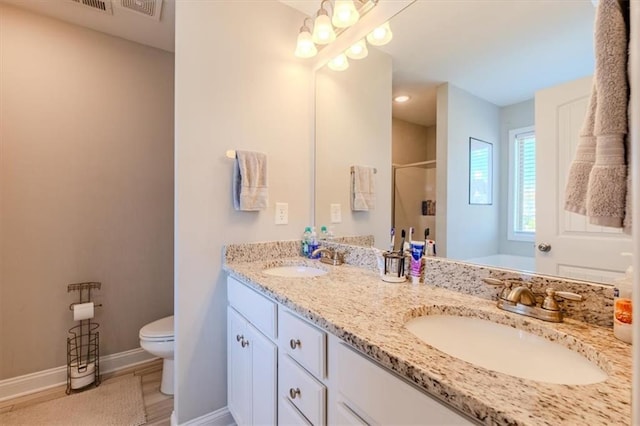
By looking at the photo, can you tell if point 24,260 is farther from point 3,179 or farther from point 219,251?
point 219,251

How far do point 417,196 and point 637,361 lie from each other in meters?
1.16

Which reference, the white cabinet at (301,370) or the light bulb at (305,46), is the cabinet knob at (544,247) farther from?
the light bulb at (305,46)

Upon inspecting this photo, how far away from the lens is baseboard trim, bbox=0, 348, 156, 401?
1810 mm

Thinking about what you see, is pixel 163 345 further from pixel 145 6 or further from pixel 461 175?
pixel 145 6

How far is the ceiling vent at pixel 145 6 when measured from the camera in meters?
1.78

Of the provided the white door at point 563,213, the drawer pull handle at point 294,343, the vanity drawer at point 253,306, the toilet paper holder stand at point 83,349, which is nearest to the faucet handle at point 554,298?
the white door at point 563,213

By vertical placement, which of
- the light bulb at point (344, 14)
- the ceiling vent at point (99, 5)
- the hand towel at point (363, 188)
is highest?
the ceiling vent at point (99, 5)

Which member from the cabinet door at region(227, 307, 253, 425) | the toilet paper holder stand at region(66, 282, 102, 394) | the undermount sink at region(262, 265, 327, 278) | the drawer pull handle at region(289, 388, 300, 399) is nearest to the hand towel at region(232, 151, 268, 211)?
the undermount sink at region(262, 265, 327, 278)

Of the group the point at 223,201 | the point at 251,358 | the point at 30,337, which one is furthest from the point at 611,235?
the point at 30,337

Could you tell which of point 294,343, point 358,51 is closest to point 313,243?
point 294,343

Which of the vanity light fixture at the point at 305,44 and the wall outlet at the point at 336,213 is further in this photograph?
the wall outlet at the point at 336,213

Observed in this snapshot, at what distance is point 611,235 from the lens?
805 mm

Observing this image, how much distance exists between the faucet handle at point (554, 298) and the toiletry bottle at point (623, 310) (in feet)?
0.27

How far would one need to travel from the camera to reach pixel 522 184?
998 mm
